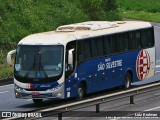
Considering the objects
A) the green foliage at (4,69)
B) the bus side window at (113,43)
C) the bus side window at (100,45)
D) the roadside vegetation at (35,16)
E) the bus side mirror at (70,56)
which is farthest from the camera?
the roadside vegetation at (35,16)

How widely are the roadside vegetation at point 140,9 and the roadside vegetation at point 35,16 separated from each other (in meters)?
18.7

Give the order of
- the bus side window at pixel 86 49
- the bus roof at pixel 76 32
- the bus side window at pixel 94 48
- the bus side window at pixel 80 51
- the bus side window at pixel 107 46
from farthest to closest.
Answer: the bus side window at pixel 107 46 < the bus side window at pixel 94 48 < the bus side window at pixel 86 49 < the bus side window at pixel 80 51 < the bus roof at pixel 76 32

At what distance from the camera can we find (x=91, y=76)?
92.1 ft

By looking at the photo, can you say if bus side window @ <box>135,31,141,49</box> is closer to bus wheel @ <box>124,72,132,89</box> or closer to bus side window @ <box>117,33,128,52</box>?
bus side window @ <box>117,33,128,52</box>

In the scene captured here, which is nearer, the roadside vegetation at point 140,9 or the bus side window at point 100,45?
the bus side window at point 100,45

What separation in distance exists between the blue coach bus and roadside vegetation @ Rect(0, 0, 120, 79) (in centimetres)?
934

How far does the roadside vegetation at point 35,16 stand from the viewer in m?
44.3

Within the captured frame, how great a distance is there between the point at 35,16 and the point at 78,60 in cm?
2409

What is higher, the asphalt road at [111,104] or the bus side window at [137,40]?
the bus side window at [137,40]

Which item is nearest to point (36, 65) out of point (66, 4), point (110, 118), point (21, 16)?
point (110, 118)

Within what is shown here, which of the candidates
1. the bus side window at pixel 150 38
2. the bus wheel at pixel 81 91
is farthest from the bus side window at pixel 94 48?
the bus side window at pixel 150 38

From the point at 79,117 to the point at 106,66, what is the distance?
23.7ft

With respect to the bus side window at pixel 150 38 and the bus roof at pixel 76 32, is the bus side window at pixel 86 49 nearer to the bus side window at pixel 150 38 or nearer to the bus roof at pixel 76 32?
the bus roof at pixel 76 32

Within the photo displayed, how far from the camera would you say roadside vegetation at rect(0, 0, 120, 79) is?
4434 cm
